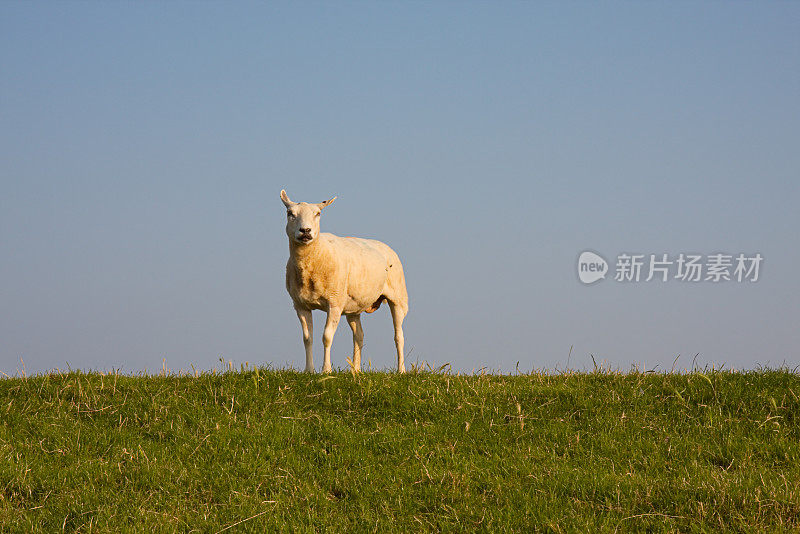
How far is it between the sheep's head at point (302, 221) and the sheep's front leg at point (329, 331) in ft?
5.21

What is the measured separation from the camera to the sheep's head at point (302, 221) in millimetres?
15016

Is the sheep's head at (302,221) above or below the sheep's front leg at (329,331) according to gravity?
above

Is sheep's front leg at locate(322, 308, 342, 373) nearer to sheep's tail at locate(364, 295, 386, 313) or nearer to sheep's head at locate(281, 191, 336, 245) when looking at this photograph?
sheep's head at locate(281, 191, 336, 245)

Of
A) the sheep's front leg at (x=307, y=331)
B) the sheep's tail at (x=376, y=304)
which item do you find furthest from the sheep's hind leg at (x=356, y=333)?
the sheep's front leg at (x=307, y=331)

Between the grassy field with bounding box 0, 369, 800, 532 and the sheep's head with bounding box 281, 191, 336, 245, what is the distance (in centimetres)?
311

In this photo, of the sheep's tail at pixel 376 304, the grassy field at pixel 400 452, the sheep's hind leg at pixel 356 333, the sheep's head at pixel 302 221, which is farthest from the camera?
the sheep's tail at pixel 376 304

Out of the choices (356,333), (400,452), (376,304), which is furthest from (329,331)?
(400,452)

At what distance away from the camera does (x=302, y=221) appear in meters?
15.0

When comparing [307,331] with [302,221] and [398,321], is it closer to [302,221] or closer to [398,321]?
[302,221]

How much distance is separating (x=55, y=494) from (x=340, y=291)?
737 centimetres

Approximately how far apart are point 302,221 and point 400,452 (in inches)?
243

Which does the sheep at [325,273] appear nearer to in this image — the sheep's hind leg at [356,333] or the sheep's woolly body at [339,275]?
the sheep's woolly body at [339,275]

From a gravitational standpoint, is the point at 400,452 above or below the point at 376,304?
below

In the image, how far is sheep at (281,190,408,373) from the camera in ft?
50.2
